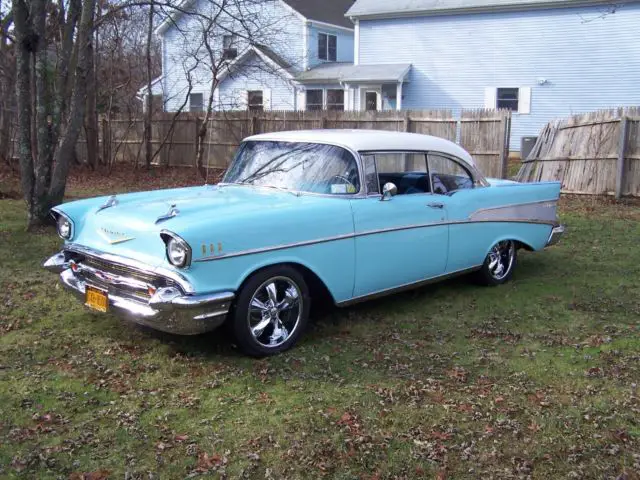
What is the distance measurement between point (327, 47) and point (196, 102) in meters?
6.56

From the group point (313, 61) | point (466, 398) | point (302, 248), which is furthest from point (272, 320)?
point (313, 61)

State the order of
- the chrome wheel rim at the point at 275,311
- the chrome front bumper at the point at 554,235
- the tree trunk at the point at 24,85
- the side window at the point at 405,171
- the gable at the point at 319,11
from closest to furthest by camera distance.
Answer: the chrome wheel rim at the point at 275,311
the side window at the point at 405,171
the chrome front bumper at the point at 554,235
the tree trunk at the point at 24,85
the gable at the point at 319,11

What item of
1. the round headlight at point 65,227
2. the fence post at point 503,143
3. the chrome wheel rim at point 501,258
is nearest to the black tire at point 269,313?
the round headlight at point 65,227

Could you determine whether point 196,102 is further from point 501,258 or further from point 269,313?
point 269,313

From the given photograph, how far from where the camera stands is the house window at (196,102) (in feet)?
97.0

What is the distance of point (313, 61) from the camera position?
92.4 ft

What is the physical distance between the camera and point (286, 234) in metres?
4.79

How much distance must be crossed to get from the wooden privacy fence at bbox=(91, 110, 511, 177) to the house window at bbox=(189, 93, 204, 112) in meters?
7.46

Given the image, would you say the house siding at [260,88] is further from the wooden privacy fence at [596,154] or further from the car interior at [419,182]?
the car interior at [419,182]

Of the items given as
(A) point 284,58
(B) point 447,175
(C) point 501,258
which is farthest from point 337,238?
(A) point 284,58

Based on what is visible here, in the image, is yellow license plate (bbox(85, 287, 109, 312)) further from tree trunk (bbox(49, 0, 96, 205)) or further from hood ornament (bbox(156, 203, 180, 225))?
tree trunk (bbox(49, 0, 96, 205))

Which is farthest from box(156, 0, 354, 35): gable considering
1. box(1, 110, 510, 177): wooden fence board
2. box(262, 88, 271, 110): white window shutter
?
box(1, 110, 510, 177): wooden fence board

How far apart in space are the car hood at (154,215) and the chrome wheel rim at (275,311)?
0.57 metres

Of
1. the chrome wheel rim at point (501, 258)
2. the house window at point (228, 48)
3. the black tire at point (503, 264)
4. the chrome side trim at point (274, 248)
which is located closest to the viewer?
the chrome side trim at point (274, 248)
